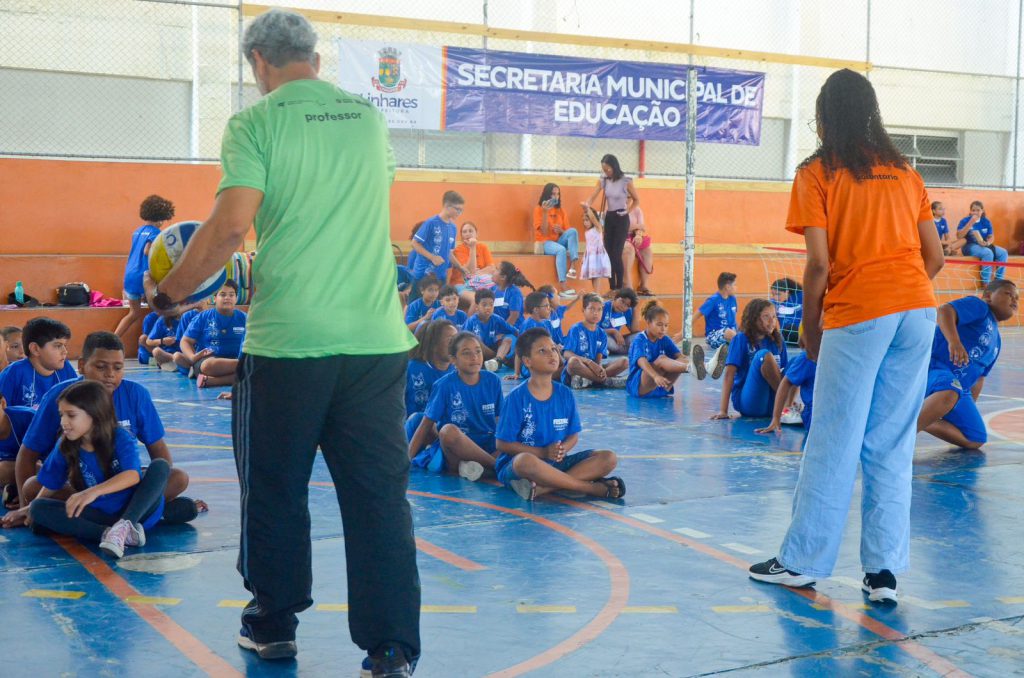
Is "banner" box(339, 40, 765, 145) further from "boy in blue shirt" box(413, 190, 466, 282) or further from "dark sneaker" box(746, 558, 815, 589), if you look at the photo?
"dark sneaker" box(746, 558, 815, 589)

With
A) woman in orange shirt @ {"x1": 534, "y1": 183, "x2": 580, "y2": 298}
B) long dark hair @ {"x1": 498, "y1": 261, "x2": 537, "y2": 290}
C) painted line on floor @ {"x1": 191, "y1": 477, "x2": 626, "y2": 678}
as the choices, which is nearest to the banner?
woman in orange shirt @ {"x1": 534, "y1": 183, "x2": 580, "y2": 298}

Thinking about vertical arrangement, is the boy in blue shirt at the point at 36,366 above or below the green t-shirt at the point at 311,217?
below

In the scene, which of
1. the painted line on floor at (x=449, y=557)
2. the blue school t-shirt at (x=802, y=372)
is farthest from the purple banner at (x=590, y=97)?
the painted line on floor at (x=449, y=557)

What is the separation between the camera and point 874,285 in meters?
4.51

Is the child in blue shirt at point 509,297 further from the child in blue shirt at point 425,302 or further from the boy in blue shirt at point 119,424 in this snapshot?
the boy in blue shirt at point 119,424

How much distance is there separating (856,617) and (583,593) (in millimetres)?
1068

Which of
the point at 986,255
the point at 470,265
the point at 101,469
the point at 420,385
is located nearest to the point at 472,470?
the point at 420,385

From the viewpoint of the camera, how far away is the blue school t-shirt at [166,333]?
44.2ft

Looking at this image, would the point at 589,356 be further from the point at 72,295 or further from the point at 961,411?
the point at 72,295

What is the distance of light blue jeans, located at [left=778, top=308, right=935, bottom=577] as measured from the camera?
4516mm

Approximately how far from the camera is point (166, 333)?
535 inches

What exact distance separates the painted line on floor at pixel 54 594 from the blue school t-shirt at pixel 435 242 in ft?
36.0

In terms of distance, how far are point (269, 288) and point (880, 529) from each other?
263 centimetres

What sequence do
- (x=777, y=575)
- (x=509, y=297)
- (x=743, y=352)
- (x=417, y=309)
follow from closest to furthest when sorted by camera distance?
(x=777, y=575)
(x=743, y=352)
(x=417, y=309)
(x=509, y=297)
